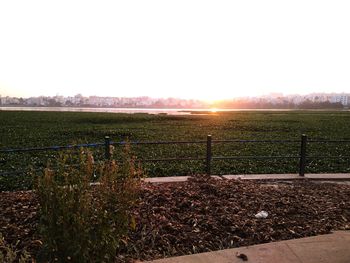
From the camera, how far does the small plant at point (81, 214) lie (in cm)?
311

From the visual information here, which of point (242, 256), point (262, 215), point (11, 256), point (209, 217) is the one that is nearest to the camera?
point (11, 256)

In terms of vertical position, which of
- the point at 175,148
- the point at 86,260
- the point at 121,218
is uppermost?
the point at 121,218

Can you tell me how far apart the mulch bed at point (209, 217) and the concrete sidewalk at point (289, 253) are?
1.02 feet

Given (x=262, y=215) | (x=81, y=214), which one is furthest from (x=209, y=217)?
(x=81, y=214)

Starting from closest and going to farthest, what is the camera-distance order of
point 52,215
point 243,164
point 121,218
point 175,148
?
point 52,215 < point 121,218 < point 243,164 < point 175,148

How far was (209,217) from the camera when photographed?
219 inches

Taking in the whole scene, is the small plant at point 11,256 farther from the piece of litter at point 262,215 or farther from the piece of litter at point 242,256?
the piece of litter at point 262,215

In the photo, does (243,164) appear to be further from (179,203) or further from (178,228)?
(178,228)

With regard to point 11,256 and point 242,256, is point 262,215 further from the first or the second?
point 11,256

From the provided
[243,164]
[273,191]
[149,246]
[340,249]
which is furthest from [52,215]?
[243,164]

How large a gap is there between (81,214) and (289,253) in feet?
9.26

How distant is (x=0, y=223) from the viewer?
507 centimetres

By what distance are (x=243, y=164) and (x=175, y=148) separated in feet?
19.7

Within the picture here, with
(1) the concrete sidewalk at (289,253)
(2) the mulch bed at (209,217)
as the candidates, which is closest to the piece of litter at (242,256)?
(1) the concrete sidewalk at (289,253)
